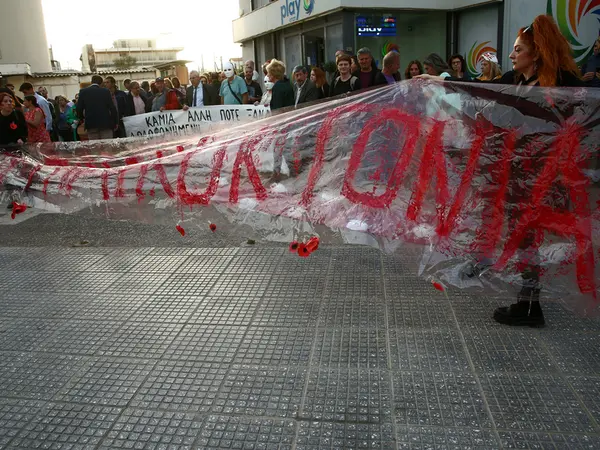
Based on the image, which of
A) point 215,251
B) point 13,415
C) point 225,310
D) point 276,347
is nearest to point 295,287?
point 225,310

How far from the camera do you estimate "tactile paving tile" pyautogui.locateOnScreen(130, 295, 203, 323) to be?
12.3 ft

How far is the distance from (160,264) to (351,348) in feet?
7.61

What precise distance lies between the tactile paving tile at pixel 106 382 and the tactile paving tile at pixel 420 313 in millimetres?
1588

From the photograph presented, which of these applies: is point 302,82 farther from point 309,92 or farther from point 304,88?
point 309,92

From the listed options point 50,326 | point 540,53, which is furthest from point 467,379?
point 50,326

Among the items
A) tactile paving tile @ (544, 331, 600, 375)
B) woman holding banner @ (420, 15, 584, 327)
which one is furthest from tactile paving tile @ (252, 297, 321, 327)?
tactile paving tile @ (544, 331, 600, 375)

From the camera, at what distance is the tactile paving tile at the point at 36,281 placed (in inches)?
173

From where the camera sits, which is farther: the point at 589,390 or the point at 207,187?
the point at 207,187

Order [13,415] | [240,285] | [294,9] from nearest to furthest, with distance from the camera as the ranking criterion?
1. [13,415]
2. [240,285]
3. [294,9]

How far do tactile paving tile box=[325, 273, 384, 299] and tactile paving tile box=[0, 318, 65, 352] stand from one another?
195 centimetres

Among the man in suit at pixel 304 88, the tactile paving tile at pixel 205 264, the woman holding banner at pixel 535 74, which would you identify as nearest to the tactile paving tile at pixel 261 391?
the woman holding banner at pixel 535 74

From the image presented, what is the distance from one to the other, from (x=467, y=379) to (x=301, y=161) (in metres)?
1.61

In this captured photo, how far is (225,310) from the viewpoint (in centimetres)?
383

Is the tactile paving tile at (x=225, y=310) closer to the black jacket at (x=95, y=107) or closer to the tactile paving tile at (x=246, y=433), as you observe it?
the tactile paving tile at (x=246, y=433)
